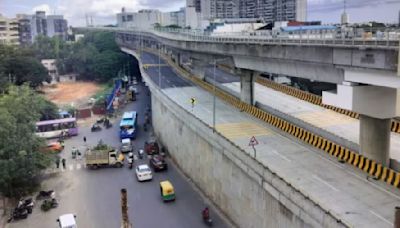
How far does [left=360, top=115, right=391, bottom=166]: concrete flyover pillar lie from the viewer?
26.2 meters

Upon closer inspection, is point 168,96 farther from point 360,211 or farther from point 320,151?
point 360,211

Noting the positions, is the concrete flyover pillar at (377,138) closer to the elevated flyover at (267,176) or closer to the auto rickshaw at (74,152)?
the elevated flyover at (267,176)

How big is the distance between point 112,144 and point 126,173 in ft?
42.2

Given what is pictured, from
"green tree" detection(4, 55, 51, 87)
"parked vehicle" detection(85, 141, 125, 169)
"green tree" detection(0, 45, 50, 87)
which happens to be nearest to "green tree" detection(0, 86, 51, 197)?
"parked vehicle" detection(85, 141, 125, 169)

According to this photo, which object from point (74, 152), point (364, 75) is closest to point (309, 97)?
point (364, 75)

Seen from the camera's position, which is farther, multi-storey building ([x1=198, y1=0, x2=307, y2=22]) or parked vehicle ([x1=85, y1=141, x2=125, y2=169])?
multi-storey building ([x1=198, y1=0, x2=307, y2=22])

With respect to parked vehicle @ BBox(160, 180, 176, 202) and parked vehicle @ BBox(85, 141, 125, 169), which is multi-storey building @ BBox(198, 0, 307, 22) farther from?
parked vehicle @ BBox(160, 180, 176, 202)

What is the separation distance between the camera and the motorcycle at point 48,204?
117 feet

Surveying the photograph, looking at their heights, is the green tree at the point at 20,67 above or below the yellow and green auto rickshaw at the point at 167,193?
above

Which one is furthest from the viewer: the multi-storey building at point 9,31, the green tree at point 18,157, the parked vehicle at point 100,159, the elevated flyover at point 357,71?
the multi-storey building at point 9,31

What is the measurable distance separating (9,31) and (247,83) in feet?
471

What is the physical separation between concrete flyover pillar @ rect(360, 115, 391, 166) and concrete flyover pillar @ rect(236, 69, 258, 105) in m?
18.4

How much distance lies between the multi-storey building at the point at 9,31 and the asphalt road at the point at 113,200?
126163 mm

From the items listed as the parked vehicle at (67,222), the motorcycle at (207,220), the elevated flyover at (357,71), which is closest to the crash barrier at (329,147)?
the elevated flyover at (357,71)
